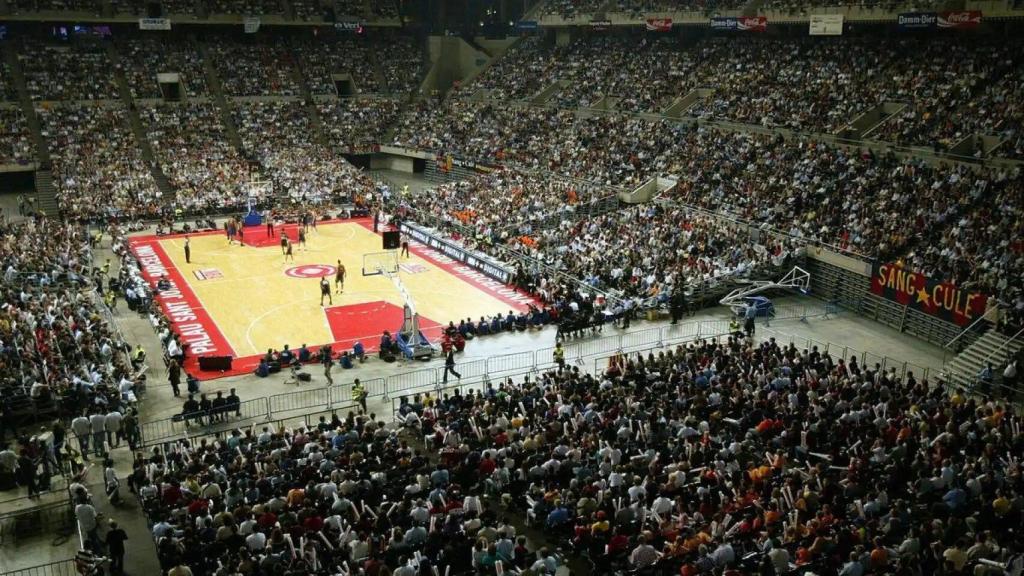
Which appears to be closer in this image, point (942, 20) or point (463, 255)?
point (942, 20)

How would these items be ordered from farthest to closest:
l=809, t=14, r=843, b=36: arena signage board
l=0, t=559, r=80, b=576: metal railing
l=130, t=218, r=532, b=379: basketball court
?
l=809, t=14, r=843, b=36: arena signage board, l=130, t=218, r=532, b=379: basketball court, l=0, t=559, r=80, b=576: metal railing

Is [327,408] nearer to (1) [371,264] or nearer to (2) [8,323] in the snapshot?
(2) [8,323]

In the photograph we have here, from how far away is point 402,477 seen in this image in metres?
17.7

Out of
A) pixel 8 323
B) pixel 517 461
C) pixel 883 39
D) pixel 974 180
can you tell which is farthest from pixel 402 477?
pixel 883 39

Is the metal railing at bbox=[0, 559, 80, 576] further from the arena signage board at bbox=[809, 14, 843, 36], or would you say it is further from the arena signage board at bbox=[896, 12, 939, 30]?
the arena signage board at bbox=[809, 14, 843, 36]

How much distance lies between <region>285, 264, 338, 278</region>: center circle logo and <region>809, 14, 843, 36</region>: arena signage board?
29820 millimetres

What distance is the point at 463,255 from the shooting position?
1729 inches

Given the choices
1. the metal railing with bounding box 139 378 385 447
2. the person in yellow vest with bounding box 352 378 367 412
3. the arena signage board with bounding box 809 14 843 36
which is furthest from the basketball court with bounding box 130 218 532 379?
the arena signage board with bounding box 809 14 843 36

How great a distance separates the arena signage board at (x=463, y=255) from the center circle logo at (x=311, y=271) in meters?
6.16

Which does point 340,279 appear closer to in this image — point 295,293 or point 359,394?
point 295,293

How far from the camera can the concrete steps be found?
27625mm

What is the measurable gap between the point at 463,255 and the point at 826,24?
24168 millimetres

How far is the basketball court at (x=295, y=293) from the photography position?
3269 cm

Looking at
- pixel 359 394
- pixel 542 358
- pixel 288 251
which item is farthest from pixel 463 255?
pixel 359 394
